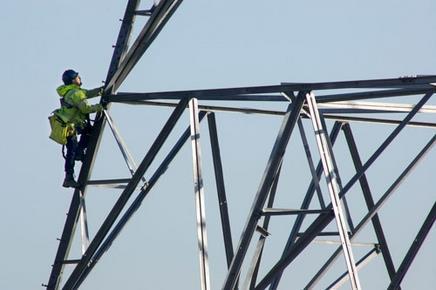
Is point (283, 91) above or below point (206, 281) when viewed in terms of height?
above

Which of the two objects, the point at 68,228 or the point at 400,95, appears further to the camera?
the point at 68,228

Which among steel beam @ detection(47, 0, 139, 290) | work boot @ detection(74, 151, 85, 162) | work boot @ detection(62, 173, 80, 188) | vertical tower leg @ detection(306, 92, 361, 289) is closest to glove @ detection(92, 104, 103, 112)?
steel beam @ detection(47, 0, 139, 290)

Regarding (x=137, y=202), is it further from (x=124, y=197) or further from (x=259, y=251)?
(x=259, y=251)

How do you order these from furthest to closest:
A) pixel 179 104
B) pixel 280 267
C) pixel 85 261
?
pixel 85 261 < pixel 179 104 < pixel 280 267

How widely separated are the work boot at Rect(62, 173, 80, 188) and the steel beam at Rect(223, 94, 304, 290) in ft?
16.8

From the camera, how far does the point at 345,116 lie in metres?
31.5

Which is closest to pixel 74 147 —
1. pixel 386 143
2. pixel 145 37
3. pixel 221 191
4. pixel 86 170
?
pixel 86 170

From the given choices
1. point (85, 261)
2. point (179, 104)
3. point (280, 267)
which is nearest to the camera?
point (280, 267)

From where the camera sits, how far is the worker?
30.6m

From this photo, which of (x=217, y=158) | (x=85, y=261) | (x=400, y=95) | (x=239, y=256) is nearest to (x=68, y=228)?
(x=85, y=261)

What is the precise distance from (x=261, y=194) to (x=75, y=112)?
211 inches

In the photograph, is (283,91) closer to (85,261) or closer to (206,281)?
(206,281)

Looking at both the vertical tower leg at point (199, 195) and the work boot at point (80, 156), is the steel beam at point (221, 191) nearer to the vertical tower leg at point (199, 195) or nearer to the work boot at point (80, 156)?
the vertical tower leg at point (199, 195)

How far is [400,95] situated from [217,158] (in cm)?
533
